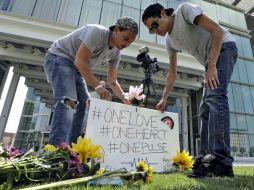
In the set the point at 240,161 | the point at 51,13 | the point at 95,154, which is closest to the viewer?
the point at 95,154

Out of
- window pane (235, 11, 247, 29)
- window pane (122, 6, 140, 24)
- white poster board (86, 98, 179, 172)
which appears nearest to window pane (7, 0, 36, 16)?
window pane (122, 6, 140, 24)

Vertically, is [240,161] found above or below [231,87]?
below

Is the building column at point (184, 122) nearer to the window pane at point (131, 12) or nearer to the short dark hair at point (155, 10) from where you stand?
the window pane at point (131, 12)

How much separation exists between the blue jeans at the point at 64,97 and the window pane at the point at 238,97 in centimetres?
808

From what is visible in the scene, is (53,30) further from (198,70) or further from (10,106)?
(198,70)

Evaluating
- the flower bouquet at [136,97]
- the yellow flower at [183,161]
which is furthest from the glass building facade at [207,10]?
the yellow flower at [183,161]

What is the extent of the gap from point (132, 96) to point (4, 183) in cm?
97

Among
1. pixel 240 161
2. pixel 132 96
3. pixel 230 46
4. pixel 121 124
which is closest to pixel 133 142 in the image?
pixel 121 124

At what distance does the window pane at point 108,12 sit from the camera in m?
6.53

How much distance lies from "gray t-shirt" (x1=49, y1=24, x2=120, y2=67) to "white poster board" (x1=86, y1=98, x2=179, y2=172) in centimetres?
45

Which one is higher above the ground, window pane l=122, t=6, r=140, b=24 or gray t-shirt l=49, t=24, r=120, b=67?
window pane l=122, t=6, r=140, b=24

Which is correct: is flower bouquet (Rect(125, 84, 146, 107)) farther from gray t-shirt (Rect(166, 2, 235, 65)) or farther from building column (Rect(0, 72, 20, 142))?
building column (Rect(0, 72, 20, 142))

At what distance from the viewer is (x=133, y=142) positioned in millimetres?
1297

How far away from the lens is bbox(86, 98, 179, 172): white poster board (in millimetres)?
1191
